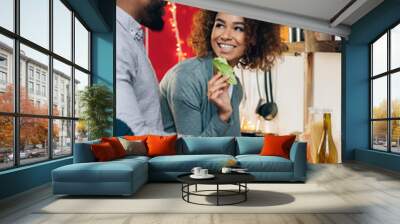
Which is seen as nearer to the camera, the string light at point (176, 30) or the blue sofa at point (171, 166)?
the blue sofa at point (171, 166)

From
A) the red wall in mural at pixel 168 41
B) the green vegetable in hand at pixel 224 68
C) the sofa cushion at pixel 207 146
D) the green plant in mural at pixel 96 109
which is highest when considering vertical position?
the red wall in mural at pixel 168 41

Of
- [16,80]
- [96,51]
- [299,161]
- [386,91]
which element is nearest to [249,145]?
[299,161]

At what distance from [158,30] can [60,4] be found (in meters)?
2.45

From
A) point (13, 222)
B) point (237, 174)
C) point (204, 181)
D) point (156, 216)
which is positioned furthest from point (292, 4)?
point (13, 222)

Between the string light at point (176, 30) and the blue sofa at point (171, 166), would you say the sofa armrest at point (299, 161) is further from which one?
the string light at point (176, 30)

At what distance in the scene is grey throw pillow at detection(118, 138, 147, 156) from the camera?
634 cm

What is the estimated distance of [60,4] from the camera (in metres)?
6.66

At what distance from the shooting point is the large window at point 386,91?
306 inches

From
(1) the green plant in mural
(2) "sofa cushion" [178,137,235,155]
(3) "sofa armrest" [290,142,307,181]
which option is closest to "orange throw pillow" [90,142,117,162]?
(2) "sofa cushion" [178,137,235,155]

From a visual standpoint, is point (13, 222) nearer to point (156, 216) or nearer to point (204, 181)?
point (156, 216)

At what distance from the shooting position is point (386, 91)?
8.24 metres

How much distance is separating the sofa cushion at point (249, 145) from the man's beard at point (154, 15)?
11.4 ft

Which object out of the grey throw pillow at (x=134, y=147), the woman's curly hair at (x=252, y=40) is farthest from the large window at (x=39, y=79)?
the woman's curly hair at (x=252, y=40)

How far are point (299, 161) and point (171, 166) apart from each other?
78.2 inches
